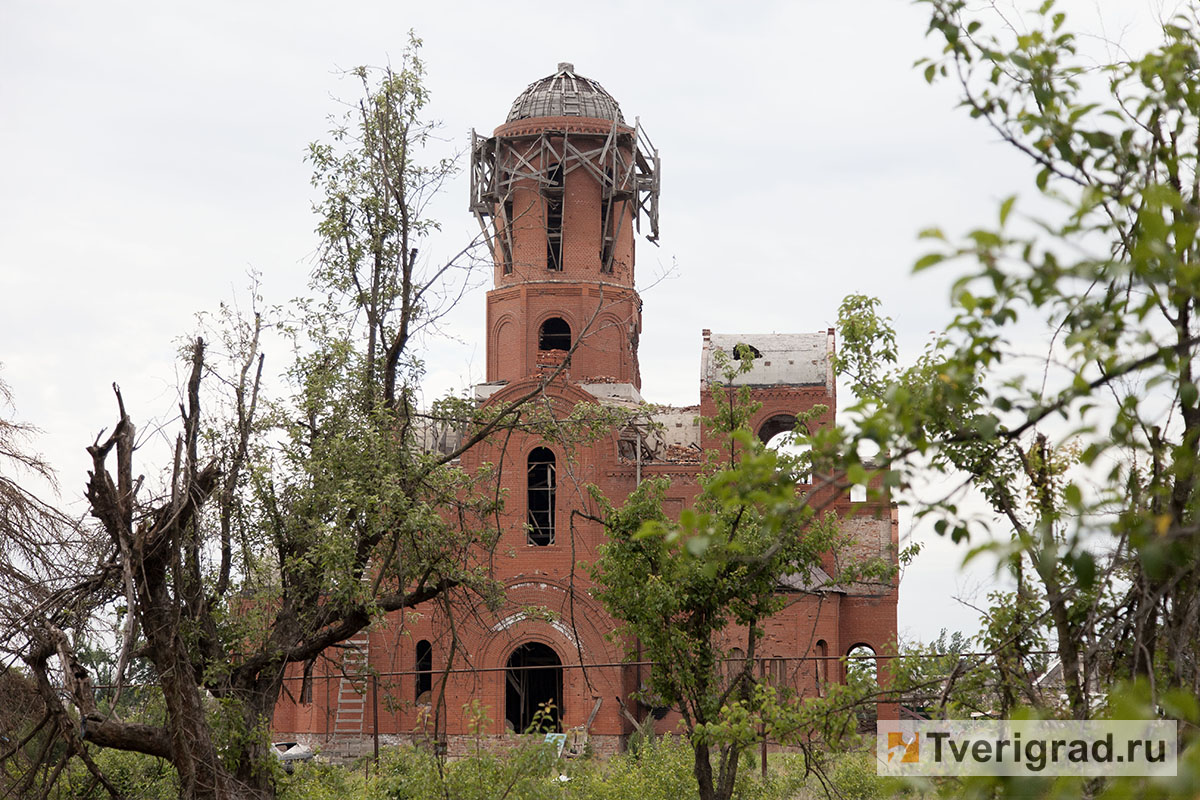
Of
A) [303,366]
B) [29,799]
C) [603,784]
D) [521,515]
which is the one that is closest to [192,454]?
[303,366]

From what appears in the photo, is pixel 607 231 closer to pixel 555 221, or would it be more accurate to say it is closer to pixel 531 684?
pixel 555 221

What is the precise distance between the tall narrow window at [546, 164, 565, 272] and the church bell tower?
3 cm

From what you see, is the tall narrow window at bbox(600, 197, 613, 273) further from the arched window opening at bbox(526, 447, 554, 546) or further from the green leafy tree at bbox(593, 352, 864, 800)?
the green leafy tree at bbox(593, 352, 864, 800)

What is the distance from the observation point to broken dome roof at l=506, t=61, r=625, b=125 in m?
29.4

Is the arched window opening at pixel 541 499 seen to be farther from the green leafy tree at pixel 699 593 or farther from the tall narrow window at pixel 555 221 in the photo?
the green leafy tree at pixel 699 593

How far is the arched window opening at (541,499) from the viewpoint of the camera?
25.7 metres

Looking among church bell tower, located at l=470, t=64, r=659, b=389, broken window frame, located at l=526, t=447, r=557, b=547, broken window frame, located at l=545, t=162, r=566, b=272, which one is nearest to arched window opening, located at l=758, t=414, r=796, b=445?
church bell tower, located at l=470, t=64, r=659, b=389

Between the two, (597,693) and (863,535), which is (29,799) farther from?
(863,535)

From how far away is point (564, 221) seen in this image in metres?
29.3

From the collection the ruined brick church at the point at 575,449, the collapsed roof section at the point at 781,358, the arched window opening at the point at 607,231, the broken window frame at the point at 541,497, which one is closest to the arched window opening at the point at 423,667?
the ruined brick church at the point at 575,449

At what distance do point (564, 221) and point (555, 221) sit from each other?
77 centimetres

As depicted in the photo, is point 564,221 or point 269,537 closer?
point 269,537

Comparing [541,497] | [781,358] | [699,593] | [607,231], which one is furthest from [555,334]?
[699,593]

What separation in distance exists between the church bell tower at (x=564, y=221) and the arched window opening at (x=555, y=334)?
0.03 meters
